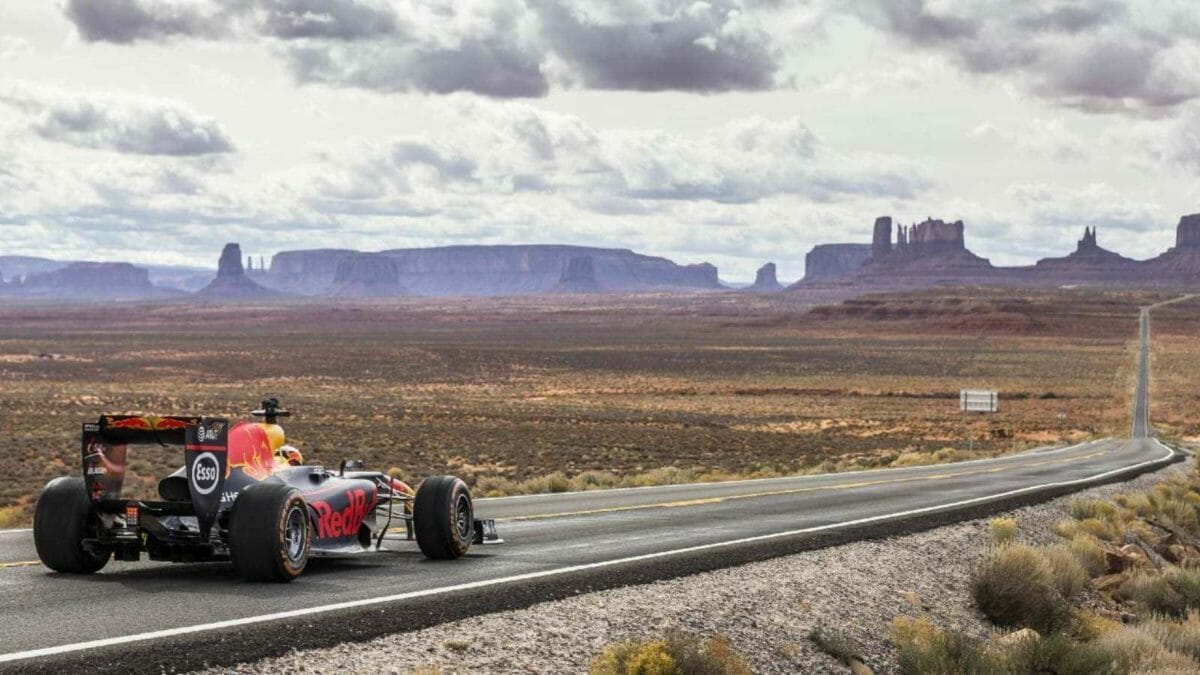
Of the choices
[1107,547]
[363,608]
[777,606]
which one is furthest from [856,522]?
[363,608]

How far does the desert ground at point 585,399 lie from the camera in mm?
43719

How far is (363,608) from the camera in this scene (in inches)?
405

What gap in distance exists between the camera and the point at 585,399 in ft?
254

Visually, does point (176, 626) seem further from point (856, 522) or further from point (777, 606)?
point (856, 522)

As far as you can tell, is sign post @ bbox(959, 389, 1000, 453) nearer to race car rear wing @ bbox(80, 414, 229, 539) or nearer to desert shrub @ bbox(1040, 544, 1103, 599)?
desert shrub @ bbox(1040, 544, 1103, 599)

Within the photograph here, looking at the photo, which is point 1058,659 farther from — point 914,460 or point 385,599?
point 914,460

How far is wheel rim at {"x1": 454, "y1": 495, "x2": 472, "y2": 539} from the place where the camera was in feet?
43.2

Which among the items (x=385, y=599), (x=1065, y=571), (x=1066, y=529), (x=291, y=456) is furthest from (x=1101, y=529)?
(x=385, y=599)

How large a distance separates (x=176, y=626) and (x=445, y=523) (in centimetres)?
385

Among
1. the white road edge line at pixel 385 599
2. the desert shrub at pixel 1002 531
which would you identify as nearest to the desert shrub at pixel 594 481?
the white road edge line at pixel 385 599

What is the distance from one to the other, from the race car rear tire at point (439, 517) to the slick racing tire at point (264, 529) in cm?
190

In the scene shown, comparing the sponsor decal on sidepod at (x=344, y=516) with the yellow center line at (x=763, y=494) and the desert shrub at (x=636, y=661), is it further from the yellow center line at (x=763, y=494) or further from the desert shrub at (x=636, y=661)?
the yellow center line at (x=763, y=494)

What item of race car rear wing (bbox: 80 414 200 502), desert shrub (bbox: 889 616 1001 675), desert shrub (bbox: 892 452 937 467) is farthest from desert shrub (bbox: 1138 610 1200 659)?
desert shrub (bbox: 892 452 937 467)

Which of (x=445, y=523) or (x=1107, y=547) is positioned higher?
(x=445, y=523)
